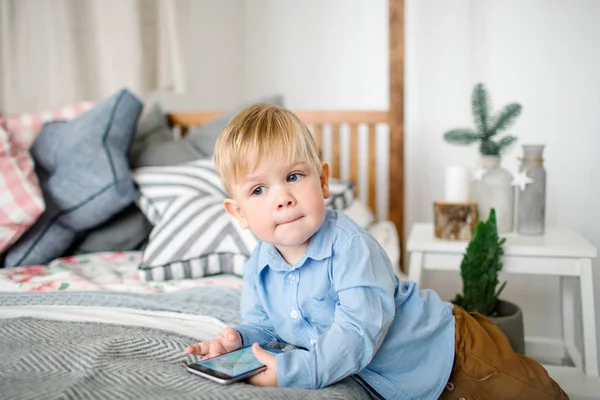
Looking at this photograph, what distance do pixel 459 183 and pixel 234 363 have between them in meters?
0.98

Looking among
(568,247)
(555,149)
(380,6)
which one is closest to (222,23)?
(380,6)

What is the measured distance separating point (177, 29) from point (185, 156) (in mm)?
810

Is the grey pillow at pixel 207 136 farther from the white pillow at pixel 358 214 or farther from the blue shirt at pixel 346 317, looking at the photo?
the blue shirt at pixel 346 317

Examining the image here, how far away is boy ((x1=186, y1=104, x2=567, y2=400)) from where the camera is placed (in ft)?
2.66

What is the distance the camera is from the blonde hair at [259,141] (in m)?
0.84

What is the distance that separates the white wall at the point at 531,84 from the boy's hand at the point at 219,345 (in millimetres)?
1504

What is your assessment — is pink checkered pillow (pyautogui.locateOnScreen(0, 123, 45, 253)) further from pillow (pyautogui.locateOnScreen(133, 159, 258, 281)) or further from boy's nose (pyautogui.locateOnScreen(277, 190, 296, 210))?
boy's nose (pyautogui.locateOnScreen(277, 190, 296, 210))

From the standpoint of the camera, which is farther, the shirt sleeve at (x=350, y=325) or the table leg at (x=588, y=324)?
the table leg at (x=588, y=324)

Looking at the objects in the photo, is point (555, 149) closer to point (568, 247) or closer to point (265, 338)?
point (568, 247)

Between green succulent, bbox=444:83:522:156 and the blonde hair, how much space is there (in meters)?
0.85

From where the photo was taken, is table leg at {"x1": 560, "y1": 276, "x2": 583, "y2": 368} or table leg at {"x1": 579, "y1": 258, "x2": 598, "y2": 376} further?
table leg at {"x1": 560, "y1": 276, "x2": 583, "y2": 368}

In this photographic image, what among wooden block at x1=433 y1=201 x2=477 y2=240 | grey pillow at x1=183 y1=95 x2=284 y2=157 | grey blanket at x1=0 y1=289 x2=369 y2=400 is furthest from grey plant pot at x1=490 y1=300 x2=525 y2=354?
grey pillow at x1=183 y1=95 x2=284 y2=157

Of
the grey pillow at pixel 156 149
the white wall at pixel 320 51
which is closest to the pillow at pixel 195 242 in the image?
the grey pillow at pixel 156 149

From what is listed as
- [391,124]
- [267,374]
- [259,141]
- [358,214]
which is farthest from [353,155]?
[267,374]
